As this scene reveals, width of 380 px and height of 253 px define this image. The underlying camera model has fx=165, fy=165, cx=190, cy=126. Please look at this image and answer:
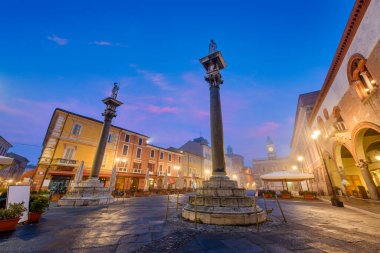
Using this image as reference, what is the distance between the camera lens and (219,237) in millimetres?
4199

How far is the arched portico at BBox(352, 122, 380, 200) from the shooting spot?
35.1ft

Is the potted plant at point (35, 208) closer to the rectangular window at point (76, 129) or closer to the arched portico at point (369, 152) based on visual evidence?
the arched portico at point (369, 152)

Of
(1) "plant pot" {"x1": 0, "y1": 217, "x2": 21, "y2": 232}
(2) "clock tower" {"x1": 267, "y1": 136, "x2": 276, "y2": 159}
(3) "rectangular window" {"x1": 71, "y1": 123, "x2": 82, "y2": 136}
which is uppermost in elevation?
(2) "clock tower" {"x1": 267, "y1": 136, "x2": 276, "y2": 159}

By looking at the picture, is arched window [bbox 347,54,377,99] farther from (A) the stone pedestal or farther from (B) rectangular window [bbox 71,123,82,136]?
(B) rectangular window [bbox 71,123,82,136]

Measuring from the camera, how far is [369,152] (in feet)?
47.0

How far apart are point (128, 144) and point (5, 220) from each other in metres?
25.6

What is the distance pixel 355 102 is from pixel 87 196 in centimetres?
1924

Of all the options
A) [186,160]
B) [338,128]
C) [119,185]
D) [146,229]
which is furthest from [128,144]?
[338,128]

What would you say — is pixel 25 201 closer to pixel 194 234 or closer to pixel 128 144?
pixel 194 234

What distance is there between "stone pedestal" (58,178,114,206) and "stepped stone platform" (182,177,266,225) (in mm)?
8813

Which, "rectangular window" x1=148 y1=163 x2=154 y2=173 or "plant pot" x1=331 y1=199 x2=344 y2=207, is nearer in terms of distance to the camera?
"plant pot" x1=331 y1=199 x2=344 y2=207

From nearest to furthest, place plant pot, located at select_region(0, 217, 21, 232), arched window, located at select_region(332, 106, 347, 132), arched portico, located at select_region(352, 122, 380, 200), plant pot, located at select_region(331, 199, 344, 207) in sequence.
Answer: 1. plant pot, located at select_region(0, 217, 21, 232)
2. plant pot, located at select_region(331, 199, 344, 207)
3. arched portico, located at select_region(352, 122, 380, 200)
4. arched window, located at select_region(332, 106, 347, 132)

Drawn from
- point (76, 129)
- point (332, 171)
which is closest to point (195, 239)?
point (332, 171)

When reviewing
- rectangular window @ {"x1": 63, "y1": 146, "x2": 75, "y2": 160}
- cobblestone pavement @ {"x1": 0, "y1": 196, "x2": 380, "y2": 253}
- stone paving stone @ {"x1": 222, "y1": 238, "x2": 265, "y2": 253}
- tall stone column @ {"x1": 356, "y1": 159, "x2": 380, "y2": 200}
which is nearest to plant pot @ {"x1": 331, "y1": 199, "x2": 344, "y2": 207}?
tall stone column @ {"x1": 356, "y1": 159, "x2": 380, "y2": 200}
